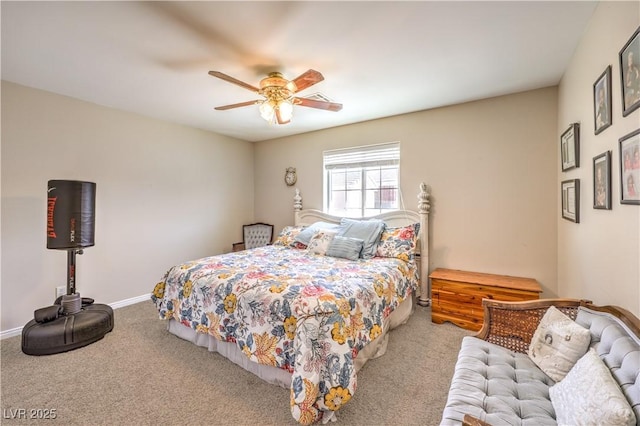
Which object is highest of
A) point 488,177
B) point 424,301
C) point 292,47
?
point 292,47

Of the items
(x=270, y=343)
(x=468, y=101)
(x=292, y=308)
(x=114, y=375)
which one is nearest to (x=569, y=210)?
(x=468, y=101)

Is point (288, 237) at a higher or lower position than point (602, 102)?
lower

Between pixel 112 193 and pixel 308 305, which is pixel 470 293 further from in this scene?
pixel 112 193

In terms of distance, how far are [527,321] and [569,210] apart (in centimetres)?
120

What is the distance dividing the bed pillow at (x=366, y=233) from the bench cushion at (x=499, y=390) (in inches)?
60.9

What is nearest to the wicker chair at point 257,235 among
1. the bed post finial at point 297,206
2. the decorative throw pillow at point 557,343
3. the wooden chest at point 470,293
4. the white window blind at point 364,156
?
the bed post finial at point 297,206

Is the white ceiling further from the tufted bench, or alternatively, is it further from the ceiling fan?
the tufted bench

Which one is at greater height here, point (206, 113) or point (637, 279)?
point (206, 113)

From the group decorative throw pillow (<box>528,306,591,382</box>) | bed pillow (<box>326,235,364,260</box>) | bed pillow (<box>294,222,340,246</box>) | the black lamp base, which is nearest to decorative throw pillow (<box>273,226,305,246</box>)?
bed pillow (<box>294,222,340,246</box>)

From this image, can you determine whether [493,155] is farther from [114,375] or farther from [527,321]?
[114,375]

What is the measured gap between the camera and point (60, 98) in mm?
2898

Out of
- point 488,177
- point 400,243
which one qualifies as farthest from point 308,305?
point 488,177

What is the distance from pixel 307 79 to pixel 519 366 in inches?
88.0

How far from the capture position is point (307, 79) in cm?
201
